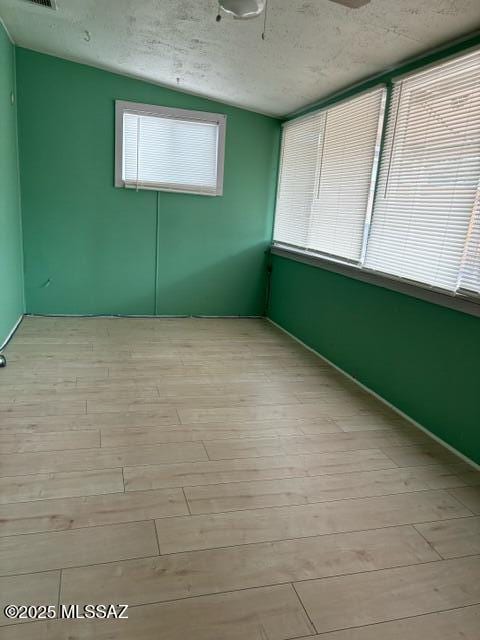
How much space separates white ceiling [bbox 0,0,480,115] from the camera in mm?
2508

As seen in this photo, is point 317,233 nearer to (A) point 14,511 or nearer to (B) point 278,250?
(B) point 278,250

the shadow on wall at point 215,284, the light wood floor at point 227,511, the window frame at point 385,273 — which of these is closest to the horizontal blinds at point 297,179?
the window frame at point 385,273

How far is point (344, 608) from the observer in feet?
4.84

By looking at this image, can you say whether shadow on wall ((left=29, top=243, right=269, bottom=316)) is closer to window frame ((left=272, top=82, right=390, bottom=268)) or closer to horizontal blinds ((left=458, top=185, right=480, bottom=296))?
window frame ((left=272, top=82, right=390, bottom=268))

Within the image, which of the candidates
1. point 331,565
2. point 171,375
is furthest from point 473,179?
point 171,375

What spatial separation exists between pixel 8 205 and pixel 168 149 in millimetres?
1726

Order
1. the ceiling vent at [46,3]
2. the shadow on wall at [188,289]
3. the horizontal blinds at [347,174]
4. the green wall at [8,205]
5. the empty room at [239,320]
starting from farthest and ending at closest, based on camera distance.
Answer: the shadow on wall at [188,289]
the green wall at [8,205]
the horizontal blinds at [347,174]
the ceiling vent at [46,3]
the empty room at [239,320]

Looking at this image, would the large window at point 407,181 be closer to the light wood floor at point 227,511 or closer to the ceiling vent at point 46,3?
the light wood floor at point 227,511

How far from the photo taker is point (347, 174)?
3.72 meters

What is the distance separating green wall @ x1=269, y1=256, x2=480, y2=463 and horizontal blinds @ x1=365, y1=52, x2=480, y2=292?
0.25 meters

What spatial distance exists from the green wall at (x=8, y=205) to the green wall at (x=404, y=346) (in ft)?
8.95

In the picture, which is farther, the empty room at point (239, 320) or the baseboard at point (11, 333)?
the baseboard at point (11, 333)

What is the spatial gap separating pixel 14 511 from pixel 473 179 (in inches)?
109

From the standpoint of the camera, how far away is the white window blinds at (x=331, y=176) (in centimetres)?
345
